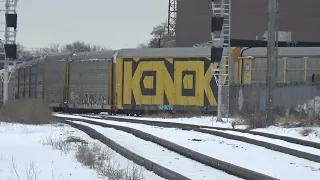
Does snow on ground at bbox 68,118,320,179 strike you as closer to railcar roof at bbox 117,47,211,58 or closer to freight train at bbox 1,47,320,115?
freight train at bbox 1,47,320,115

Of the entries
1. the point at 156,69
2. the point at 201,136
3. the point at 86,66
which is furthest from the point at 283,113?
the point at 86,66

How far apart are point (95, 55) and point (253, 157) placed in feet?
78.4

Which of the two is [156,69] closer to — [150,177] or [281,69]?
[281,69]

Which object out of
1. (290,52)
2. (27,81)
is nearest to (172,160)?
(290,52)

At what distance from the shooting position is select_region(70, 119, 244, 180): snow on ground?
9812 millimetres

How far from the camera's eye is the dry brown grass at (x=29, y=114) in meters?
23.1

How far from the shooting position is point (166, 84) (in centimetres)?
3175

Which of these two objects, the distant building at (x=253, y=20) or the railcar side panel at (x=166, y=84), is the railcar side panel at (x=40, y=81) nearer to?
the railcar side panel at (x=166, y=84)

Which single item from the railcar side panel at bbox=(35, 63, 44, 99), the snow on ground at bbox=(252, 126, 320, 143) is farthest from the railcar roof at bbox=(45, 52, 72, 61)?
the snow on ground at bbox=(252, 126, 320, 143)

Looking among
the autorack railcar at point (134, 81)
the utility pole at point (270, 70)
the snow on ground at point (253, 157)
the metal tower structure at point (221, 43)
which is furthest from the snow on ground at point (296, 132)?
the autorack railcar at point (134, 81)

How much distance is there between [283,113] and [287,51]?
4212 mm

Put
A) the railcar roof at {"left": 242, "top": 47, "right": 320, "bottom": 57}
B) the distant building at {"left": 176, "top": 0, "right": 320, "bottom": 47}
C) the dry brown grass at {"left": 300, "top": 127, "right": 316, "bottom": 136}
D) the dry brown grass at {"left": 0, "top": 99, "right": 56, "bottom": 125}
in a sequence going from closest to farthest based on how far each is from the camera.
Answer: the dry brown grass at {"left": 300, "top": 127, "right": 316, "bottom": 136} → the dry brown grass at {"left": 0, "top": 99, "right": 56, "bottom": 125} → the railcar roof at {"left": 242, "top": 47, "right": 320, "bottom": 57} → the distant building at {"left": 176, "top": 0, "right": 320, "bottom": 47}

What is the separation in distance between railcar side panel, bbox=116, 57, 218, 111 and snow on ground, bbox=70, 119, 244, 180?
596 inches

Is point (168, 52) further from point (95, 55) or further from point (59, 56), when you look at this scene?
point (59, 56)
